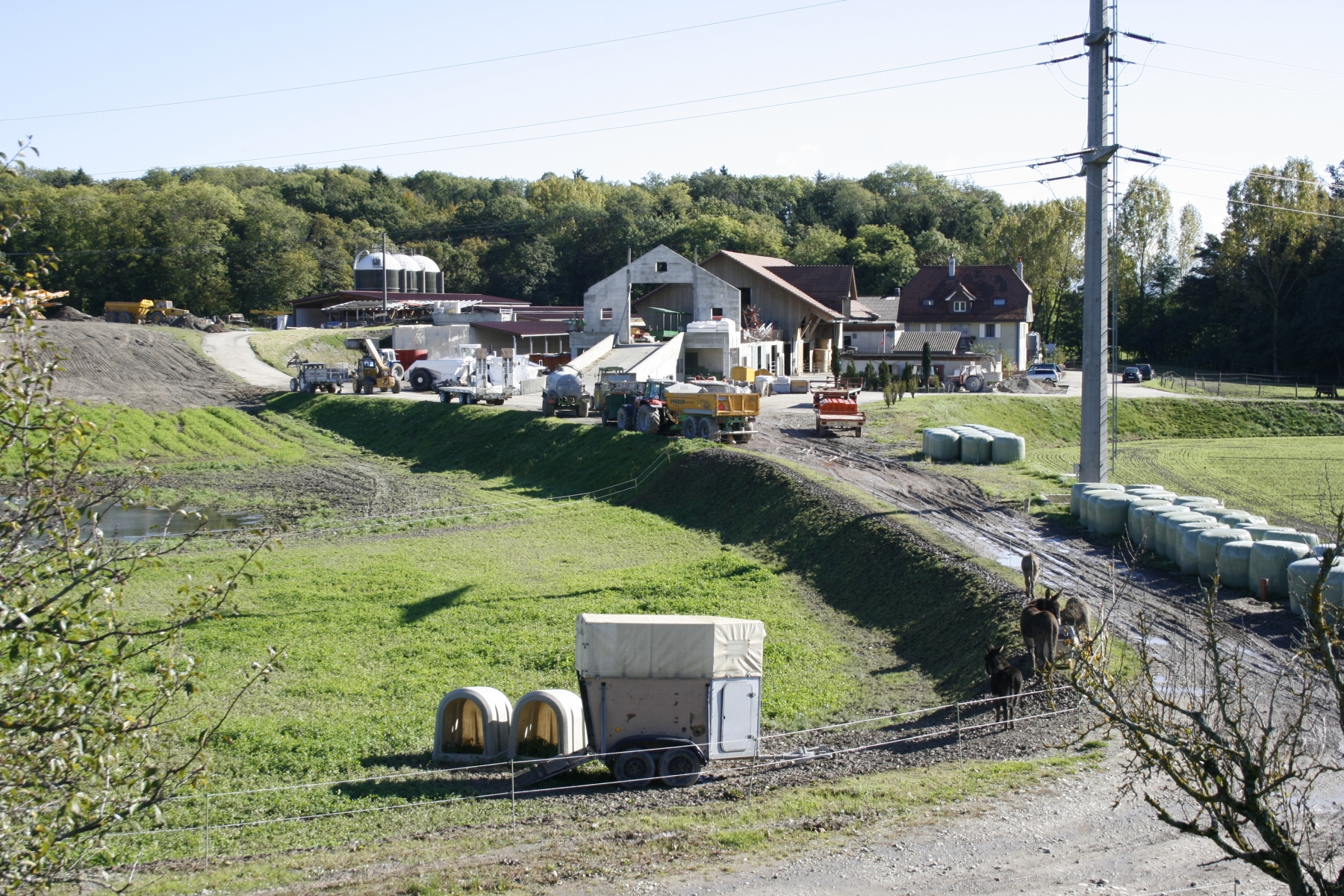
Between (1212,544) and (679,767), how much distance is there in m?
12.2

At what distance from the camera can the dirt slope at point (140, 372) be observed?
58125 mm

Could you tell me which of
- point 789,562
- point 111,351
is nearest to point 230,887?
point 789,562

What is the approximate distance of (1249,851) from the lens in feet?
22.8

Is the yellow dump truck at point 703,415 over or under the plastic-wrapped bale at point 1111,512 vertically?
over

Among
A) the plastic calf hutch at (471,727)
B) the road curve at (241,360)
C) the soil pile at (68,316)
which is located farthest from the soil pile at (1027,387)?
the soil pile at (68,316)

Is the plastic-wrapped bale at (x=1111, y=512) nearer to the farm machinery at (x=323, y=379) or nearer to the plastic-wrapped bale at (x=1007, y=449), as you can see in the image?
the plastic-wrapped bale at (x=1007, y=449)

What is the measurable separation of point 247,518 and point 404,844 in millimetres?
25209

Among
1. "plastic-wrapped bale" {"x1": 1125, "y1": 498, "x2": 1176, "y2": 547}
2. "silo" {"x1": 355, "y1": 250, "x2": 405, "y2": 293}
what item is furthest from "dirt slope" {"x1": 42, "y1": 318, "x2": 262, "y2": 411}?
"plastic-wrapped bale" {"x1": 1125, "y1": 498, "x2": 1176, "y2": 547}

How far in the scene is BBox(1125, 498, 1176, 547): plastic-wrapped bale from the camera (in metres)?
24.1

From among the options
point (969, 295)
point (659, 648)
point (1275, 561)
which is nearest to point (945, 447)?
point (1275, 561)

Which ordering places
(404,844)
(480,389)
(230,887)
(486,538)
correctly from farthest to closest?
(480,389)
(486,538)
(404,844)
(230,887)

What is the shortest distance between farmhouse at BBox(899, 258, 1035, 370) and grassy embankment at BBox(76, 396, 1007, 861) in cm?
4145

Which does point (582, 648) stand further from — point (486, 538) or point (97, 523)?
point (486, 538)

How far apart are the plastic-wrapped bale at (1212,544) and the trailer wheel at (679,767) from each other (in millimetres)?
11637
